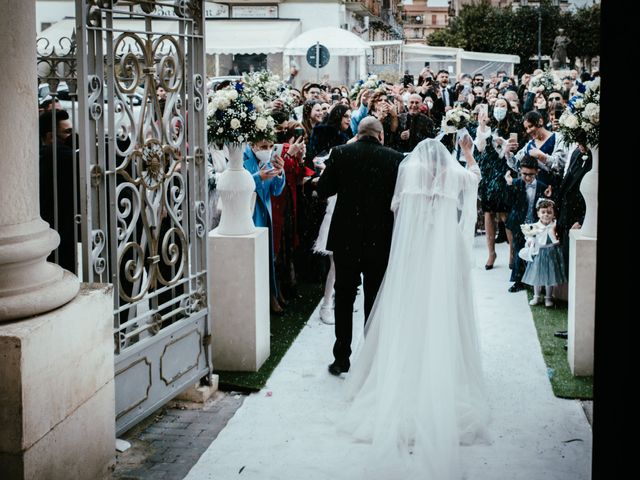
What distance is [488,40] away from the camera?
59.8 m

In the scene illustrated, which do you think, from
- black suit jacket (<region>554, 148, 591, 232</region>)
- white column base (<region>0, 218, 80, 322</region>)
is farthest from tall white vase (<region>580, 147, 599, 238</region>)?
white column base (<region>0, 218, 80, 322</region>)

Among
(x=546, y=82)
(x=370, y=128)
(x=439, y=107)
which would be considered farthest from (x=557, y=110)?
(x=370, y=128)

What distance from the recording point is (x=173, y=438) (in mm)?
5598

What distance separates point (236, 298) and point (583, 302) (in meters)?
2.50

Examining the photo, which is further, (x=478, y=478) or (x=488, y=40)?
(x=488, y=40)

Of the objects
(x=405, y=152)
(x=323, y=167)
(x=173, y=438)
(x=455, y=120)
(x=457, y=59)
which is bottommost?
(x=173, y=438)

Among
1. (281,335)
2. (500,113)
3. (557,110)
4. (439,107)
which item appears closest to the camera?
(281,335)

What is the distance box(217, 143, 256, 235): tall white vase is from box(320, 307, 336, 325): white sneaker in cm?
175

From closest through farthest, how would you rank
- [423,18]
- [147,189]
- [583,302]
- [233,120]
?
[147,189] < [583,302] < [233,120] < [423,18]

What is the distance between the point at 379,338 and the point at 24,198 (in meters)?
2.89

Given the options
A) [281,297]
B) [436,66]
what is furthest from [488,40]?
[281,297]

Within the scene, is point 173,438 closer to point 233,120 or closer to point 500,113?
point 233,120

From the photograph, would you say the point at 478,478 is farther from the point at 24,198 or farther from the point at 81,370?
the point at 24,198

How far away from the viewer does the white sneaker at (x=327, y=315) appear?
8336 mm
